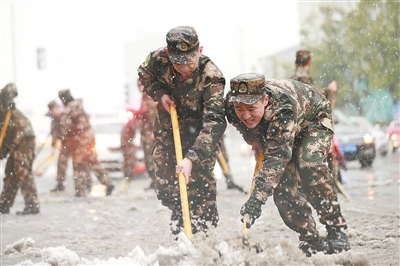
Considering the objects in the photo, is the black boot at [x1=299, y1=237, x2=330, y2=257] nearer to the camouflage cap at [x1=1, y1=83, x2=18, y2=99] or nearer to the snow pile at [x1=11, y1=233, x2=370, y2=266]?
the snow pile at [x1=11, y1=233, x2=370, y2=266]

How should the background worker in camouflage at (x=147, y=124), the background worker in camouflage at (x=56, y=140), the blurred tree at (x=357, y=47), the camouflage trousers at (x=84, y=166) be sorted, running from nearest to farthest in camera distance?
the background worker in camouflage at (x=147, y=124), the camouflage trousers at (x=84, y=166), the background worker in camouflage at (x=56, y=140), the blurred tree at (x=357, y=47)

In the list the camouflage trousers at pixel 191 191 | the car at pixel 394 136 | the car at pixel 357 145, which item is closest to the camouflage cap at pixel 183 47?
the camouflage trousers at pixel 191 191

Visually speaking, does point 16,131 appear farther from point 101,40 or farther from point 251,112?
point 101,40

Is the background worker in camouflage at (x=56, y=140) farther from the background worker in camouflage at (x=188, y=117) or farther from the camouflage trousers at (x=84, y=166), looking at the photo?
the background worker in camouflage at (x=188, y=117)

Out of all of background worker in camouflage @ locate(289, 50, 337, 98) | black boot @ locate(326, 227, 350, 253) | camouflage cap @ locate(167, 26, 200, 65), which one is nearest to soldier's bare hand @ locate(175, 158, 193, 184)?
camouflage cap @ locate(167, 26, 200, 65)

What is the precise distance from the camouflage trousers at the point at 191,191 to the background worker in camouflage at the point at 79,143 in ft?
20.6

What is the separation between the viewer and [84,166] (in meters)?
12.2

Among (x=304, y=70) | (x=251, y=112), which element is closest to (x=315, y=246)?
(x=251, y=112)

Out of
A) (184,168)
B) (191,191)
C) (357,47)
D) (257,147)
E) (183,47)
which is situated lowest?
(191,191)

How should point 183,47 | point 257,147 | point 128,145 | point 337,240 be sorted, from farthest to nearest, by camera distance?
1. point 128,145
2. point 337,240
3. point 257,147
4. point 183,47

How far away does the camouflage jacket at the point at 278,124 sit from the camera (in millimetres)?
4703

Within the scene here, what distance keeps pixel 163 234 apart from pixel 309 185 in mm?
2194

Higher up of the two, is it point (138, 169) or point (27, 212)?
point (27, 212)

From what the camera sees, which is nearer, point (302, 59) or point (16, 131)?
point (302, 59)
